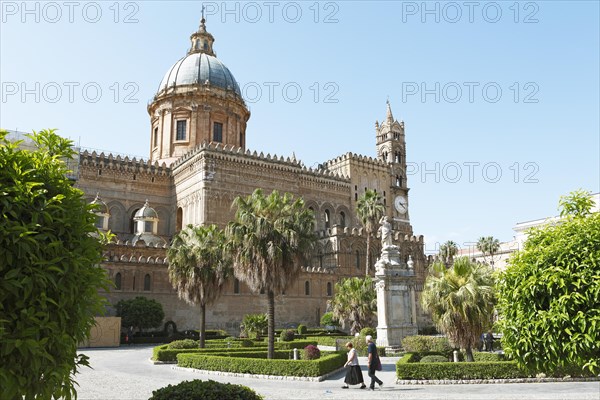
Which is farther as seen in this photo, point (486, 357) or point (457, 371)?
point (486, 357)

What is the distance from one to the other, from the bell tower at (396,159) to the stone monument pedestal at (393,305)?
135ft

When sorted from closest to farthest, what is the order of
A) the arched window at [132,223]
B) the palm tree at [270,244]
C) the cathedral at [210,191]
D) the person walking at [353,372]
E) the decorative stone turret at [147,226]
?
the person walking at [353,372], the palm tree at [270,244], the cathedral at [210,191], the decorative stone turret at [147,226], the arched window at [132,223]

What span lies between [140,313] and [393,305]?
19391 millimetres

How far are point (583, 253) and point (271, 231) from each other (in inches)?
579

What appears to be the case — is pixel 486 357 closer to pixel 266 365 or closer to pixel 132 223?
pixel 266 365

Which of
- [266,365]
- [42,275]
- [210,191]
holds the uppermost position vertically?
[210,191]

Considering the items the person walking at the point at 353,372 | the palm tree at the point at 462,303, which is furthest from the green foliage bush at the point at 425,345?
the person walking at the point at 353,372

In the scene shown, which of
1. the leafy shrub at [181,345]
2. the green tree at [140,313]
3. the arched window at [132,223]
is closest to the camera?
the leafy shrub at [181,345]

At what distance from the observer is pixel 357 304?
3316 centimetres

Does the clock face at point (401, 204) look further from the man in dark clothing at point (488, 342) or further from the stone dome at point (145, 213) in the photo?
the man in dark clothing at point (488, 342)

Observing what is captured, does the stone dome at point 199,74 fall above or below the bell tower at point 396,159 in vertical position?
above

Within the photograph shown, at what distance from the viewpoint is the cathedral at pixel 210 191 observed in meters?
42.9

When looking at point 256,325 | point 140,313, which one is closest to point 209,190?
point 140,313

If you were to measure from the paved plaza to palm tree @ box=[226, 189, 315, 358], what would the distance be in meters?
4.45
